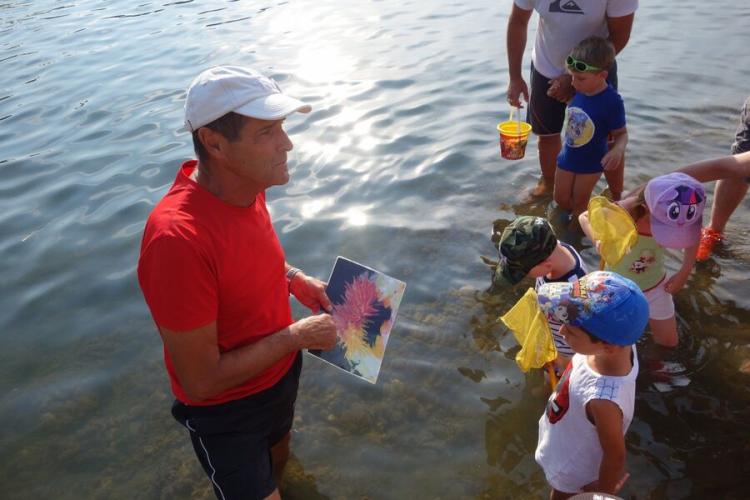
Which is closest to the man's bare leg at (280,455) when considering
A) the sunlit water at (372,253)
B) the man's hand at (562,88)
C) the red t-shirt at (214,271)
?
the sunlit water at (372,253)

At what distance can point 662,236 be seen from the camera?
130 inches

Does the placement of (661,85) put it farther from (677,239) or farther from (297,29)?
(297,29)

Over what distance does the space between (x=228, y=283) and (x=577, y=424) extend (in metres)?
1.62

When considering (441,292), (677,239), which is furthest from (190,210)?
(441,292)

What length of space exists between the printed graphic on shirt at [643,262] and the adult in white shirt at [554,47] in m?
1.80

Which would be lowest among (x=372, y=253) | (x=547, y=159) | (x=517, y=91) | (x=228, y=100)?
(x=372, y=253)

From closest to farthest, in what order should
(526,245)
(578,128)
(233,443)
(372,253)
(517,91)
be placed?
(233,443)
(526,245)
(578,128)
(372,253)
(517,91)

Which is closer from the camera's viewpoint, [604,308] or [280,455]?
[604,308]

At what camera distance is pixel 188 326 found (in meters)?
2.34

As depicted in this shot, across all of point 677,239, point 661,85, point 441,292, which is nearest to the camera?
point 677,239

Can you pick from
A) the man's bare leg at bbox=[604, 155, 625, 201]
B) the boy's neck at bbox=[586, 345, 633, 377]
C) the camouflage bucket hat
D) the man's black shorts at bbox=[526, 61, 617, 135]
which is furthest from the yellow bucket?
the boy's neck at bbox=[586, 345, 633, 377]

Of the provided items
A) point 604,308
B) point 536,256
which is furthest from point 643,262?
point 604,308

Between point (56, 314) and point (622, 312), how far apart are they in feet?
15.4

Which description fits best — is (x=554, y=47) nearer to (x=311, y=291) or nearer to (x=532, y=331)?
(x=532, y=331)
